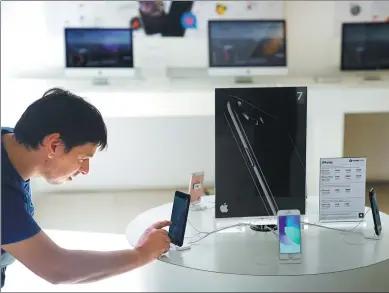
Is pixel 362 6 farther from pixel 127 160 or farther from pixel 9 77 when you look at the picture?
pixel 9 77

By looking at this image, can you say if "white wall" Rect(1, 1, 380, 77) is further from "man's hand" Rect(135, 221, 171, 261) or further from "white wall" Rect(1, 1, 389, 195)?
"man's hand" Rect(135, 221, 171, 261)

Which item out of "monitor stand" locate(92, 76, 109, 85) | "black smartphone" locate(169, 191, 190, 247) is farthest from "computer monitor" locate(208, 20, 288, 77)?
"black smartphone" locate(169, 191, 190, 247)

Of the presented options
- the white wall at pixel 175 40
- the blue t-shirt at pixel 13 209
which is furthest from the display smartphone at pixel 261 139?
the white wall at pixel 175 40

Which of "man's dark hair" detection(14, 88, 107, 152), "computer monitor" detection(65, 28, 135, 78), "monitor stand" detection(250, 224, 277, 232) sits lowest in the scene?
"monitor stand" detection(250, 224, 277, 232)

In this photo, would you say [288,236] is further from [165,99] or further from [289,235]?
[165,99]

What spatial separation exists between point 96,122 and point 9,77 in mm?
2730

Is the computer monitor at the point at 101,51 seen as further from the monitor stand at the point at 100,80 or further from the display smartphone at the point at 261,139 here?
the display smartphone at the point at 261,139

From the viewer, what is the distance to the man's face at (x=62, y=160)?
4.00ft

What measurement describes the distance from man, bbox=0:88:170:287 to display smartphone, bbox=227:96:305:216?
433 mm

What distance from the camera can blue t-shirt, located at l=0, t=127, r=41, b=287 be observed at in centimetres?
114

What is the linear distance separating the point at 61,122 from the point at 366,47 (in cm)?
279

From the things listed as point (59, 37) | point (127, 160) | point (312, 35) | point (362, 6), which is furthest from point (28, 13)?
point (362, 6)

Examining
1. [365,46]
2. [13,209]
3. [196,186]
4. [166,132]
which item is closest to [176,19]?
[166,132]

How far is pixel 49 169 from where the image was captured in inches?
50.3
